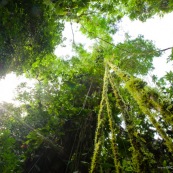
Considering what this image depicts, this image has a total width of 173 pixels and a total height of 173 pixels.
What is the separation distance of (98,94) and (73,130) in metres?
A: 1.70

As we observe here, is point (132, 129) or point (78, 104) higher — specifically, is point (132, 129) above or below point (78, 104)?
below

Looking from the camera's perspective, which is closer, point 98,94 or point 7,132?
point 7,132

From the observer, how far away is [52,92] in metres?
7.39

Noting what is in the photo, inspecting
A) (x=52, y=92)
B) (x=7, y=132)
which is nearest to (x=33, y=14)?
(x=52, y=92)

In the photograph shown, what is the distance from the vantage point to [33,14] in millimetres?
6359

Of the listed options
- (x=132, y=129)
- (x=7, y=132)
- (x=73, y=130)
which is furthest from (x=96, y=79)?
(x=132, y=129)

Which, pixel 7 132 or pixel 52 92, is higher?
pixel 52 92

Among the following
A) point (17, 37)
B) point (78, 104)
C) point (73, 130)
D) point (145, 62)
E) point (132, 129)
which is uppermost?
point (145, 62)

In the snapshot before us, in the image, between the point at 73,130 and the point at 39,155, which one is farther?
the point at 73,130

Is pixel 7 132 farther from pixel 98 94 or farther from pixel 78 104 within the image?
pixel 98 94

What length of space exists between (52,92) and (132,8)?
4489 mm

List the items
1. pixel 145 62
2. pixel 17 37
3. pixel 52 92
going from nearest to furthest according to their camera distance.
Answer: pixel 17 37
pixel 52 92
pixel 145 62

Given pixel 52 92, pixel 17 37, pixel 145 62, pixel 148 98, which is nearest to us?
pixel 148 98

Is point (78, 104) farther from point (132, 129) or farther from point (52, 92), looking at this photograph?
point (132, 129)
